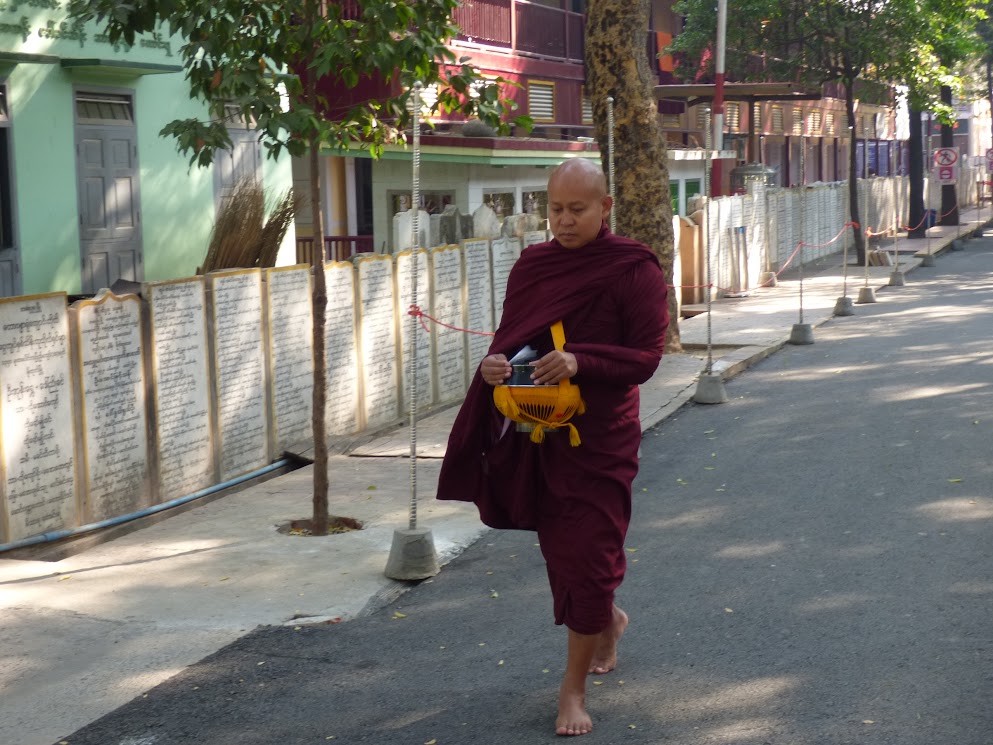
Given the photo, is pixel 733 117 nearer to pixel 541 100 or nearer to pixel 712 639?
pixel 541 100

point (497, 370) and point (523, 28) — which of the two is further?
point (523, 28)

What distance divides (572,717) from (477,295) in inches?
345

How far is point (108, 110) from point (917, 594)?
10.0 meters

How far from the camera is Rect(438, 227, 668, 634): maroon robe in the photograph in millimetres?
4676

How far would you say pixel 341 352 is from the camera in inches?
421

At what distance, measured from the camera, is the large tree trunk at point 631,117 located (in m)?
15.3

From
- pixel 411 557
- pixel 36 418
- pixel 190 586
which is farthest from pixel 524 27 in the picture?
pixel 190 586

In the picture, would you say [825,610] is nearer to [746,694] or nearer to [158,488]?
[746,694]

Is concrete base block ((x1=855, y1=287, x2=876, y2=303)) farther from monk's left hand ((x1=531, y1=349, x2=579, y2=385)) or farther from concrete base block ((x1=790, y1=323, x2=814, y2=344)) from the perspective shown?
monk's left hand ((x1=531, y1=349, x2=579, y2=385))

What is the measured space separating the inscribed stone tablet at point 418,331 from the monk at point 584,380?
262 inches

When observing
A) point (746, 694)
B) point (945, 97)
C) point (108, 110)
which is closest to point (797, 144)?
point (945, 97)

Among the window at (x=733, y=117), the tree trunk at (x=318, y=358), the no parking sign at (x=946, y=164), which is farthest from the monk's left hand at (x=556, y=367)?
the window at (x=733, y=117)

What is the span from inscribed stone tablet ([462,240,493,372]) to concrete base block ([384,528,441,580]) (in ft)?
20.2

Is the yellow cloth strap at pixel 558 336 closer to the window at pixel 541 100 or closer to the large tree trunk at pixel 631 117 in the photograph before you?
the large tree trunk at pixel 631 117
